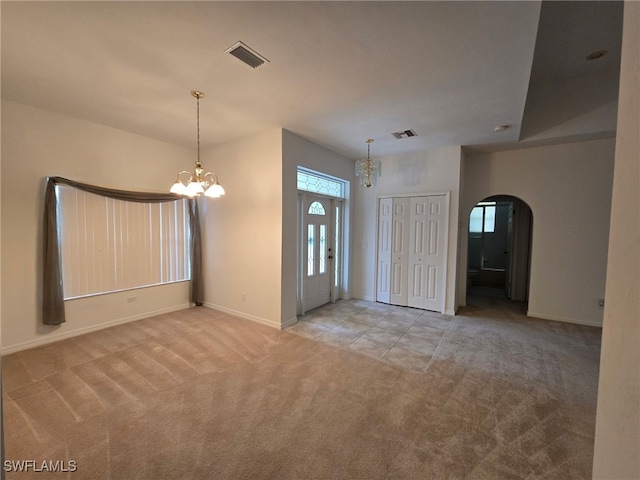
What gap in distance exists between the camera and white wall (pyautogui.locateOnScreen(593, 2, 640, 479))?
0.71 metres

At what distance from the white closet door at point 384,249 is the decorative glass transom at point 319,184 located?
900 millimetres

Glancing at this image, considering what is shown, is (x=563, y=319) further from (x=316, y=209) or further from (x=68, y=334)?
(x=68, y=334)

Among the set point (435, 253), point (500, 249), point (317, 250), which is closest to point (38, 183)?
point (317, 250)

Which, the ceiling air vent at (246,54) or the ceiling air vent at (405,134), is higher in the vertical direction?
the ceiling air vent at (246,54)

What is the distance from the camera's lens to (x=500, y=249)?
799 centimetres

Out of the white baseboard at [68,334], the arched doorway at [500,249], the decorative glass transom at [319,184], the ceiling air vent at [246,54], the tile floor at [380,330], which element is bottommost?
the tile floor at [380,330]

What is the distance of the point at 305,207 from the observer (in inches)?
187

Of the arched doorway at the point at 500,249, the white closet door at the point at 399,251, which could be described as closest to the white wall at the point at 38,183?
the white closet door at the point at 399,251

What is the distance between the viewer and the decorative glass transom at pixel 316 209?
194 inches

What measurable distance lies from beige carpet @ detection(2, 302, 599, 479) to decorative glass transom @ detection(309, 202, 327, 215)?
7.50 ft

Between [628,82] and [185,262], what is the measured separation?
5438mm

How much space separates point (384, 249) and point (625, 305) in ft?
15.5

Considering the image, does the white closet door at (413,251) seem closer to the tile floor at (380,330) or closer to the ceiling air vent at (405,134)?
the tile floor at (380,330)

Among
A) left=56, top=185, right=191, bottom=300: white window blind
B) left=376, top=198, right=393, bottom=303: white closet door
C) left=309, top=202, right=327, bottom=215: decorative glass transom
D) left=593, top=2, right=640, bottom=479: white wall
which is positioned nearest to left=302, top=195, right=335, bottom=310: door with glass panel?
left=309, top=202, right=327, bottom=215: decorative glass transom
